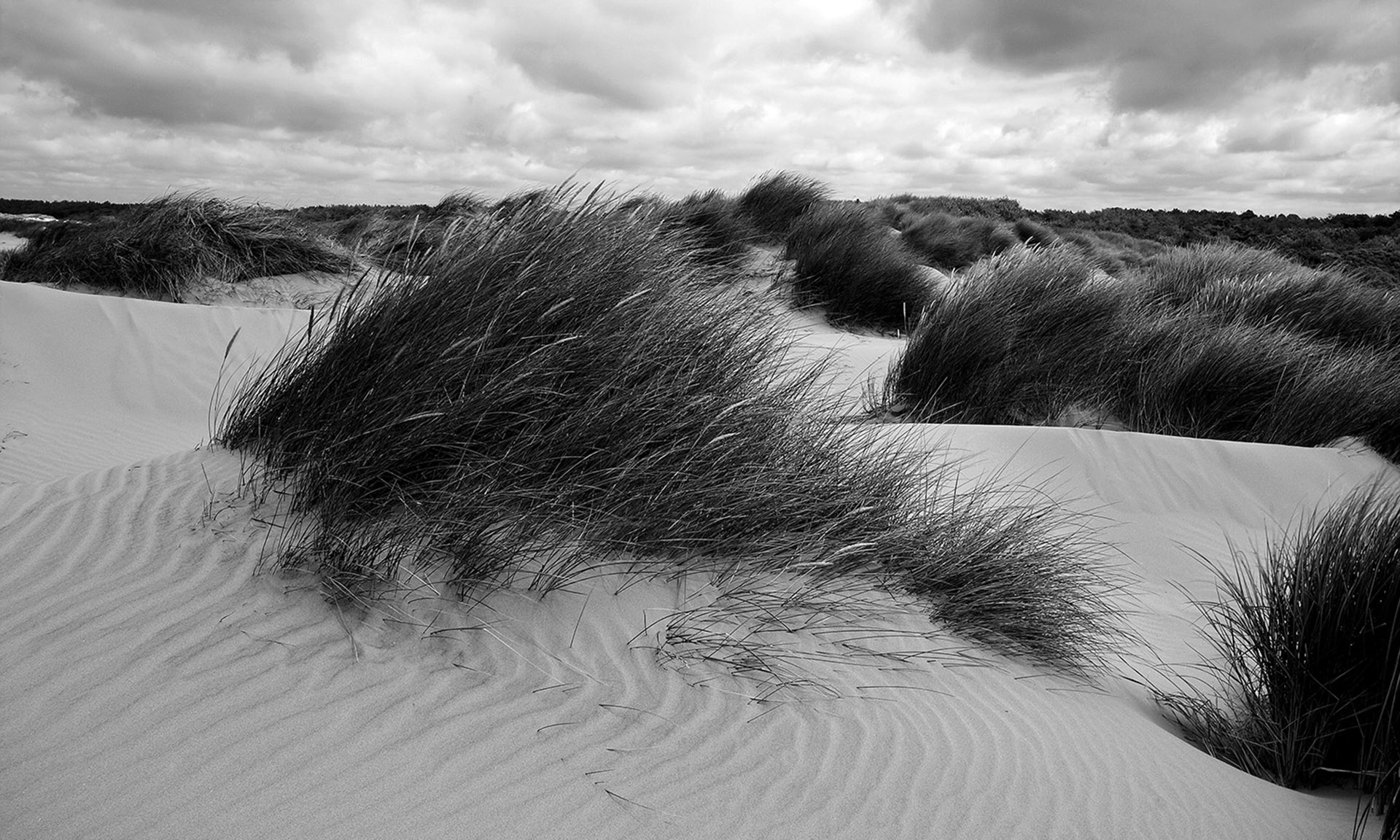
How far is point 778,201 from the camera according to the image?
41.9 ft

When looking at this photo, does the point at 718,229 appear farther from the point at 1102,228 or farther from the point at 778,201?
the point at 1102,228

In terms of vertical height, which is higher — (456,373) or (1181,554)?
(456,373)

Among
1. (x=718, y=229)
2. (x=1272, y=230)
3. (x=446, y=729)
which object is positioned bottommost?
(x=446, y=729)

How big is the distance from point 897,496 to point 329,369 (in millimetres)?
2469

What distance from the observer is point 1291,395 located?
271 inches

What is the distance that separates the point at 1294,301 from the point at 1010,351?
528 centimetres

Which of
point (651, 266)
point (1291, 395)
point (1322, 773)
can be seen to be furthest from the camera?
point (1291, 395)

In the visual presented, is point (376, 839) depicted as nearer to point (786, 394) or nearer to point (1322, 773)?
point (786, 394)

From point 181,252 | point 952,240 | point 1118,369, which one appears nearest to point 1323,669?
point 1118,369

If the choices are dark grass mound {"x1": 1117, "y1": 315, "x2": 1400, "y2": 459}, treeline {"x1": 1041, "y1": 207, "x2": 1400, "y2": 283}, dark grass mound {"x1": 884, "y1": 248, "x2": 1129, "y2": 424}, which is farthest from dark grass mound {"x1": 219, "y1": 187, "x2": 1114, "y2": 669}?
treeline {"x1": 1041, "y1": 207, "x2": 1400, "y2": 283}

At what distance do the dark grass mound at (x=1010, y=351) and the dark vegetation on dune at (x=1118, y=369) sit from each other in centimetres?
1

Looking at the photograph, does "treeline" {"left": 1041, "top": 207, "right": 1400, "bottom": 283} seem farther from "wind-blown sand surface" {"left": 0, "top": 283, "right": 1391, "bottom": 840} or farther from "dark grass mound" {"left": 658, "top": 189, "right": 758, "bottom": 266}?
"wind-blown sand surface" {"left": 0, "top": 283, "right": 1391, "bottom": 840}

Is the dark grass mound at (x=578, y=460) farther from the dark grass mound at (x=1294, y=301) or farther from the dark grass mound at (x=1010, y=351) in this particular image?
the dark grass mound at (x=1294, y=301)

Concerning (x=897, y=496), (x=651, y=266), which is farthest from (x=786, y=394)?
(x=651, y=266)
